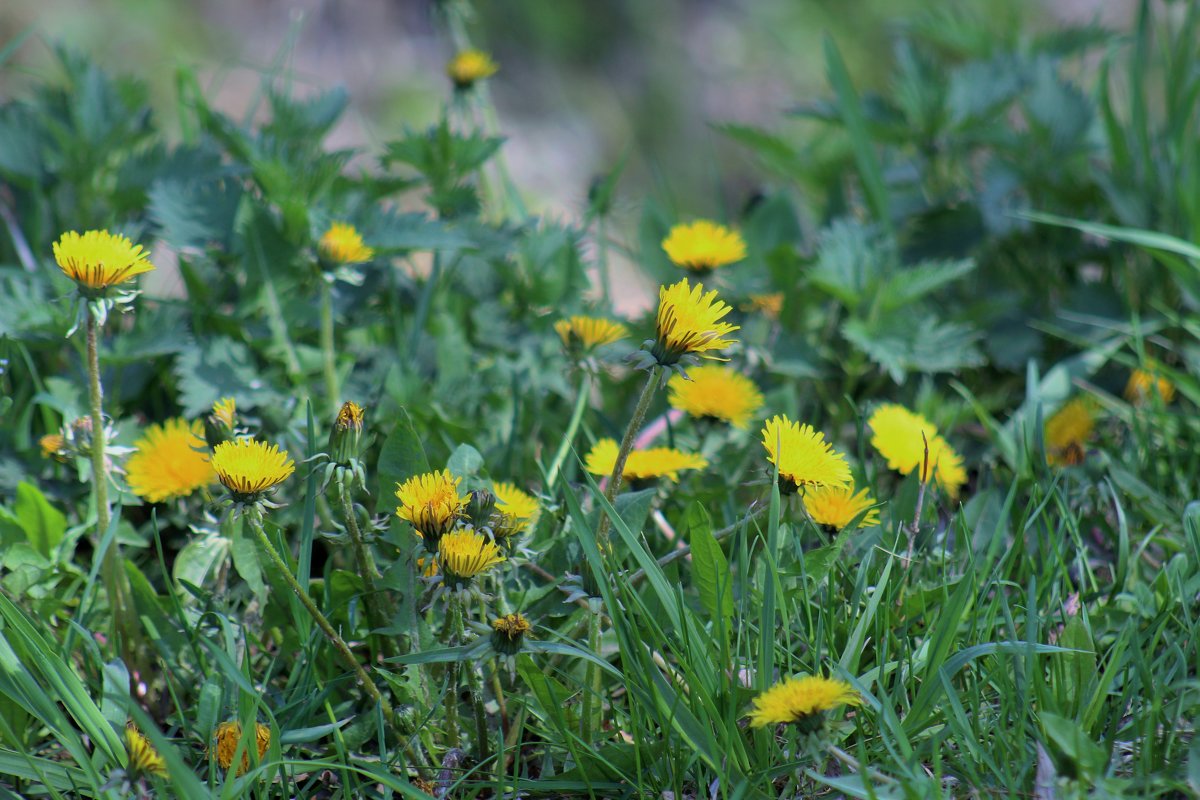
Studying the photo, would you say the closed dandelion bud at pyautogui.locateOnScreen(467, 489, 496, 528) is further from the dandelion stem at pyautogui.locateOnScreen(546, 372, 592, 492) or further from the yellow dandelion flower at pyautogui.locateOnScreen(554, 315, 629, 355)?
the yellow dandelion flower at pyautogui.locateOnScreen(554, 315, 629, 355)

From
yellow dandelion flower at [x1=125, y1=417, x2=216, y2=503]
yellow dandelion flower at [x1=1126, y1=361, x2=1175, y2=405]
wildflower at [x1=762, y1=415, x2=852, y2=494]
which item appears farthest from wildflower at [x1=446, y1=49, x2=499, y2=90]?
yellow dandelion flower at [x1=1126, y1=361, x2=1175, y2=405]

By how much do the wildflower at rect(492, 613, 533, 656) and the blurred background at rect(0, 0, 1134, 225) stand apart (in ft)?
13.6

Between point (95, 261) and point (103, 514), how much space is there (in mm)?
315

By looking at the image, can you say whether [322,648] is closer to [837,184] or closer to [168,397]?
[168,397]

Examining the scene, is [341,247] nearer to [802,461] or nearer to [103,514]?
[103,514]

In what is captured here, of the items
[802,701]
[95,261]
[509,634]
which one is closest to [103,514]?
[95,261]

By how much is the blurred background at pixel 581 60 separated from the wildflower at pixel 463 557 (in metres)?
4.13

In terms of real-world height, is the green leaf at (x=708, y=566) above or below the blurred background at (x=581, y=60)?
below

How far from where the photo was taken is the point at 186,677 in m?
1.28

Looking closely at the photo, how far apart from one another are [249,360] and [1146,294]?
165 cm

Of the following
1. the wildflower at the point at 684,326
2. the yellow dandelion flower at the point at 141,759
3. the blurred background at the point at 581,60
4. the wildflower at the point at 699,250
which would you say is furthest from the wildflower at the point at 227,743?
the blurred background at the point at 581,60

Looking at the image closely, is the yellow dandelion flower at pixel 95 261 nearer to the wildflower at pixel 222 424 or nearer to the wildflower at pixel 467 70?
the wildflower at pixel 222 424

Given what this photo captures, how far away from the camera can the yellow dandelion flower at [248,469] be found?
1002 millimetres

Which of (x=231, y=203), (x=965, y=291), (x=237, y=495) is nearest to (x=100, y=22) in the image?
(x=231, y=203)
